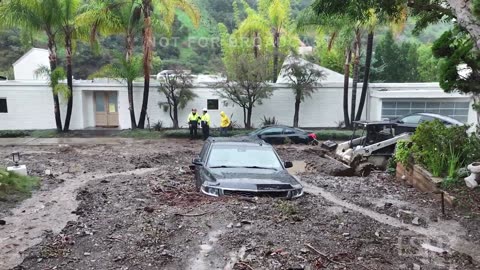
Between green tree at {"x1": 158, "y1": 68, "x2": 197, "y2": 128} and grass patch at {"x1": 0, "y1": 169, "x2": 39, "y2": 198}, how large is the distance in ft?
43.2

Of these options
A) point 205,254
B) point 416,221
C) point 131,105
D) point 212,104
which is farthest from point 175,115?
point 205,254

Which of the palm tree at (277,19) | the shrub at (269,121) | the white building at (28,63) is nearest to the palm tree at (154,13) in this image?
the shrub at (269,121)

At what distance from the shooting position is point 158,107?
25.0m

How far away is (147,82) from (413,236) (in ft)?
62.1

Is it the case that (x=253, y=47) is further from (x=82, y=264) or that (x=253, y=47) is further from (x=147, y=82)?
(x=82, y=264)

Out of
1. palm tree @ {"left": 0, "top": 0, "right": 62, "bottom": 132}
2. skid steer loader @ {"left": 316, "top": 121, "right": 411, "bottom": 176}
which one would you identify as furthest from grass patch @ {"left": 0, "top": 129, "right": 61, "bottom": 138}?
skid steer loader @ {"left": 316, "top": 121, "right": 411, "bottom": 176}

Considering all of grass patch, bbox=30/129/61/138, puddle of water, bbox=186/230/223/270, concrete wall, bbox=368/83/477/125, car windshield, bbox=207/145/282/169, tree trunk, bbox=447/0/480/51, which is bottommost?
grass patch, bbox=30/129/61/138

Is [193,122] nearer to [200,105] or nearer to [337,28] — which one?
[200,105]

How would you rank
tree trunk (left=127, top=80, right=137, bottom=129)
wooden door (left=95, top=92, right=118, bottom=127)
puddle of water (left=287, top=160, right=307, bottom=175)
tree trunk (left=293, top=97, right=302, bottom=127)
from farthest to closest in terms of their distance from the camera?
wooden door (left=95, top=92, right=118, bottom=127), tree trunk (left=293, top=97, right=302, bottom=127), tree trunk (left=127, top=80, right=137, bottom=129), puddle of water (left=287, top=160, right=307, bottom=175)

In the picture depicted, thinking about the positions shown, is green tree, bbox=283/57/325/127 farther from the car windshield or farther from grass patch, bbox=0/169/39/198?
grass patch, bbox=0/169/39/198

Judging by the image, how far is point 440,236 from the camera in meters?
6.96

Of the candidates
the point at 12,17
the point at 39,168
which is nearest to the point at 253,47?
the point at 12,17

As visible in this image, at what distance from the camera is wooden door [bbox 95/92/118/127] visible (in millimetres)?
25625

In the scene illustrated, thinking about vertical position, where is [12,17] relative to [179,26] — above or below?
below
